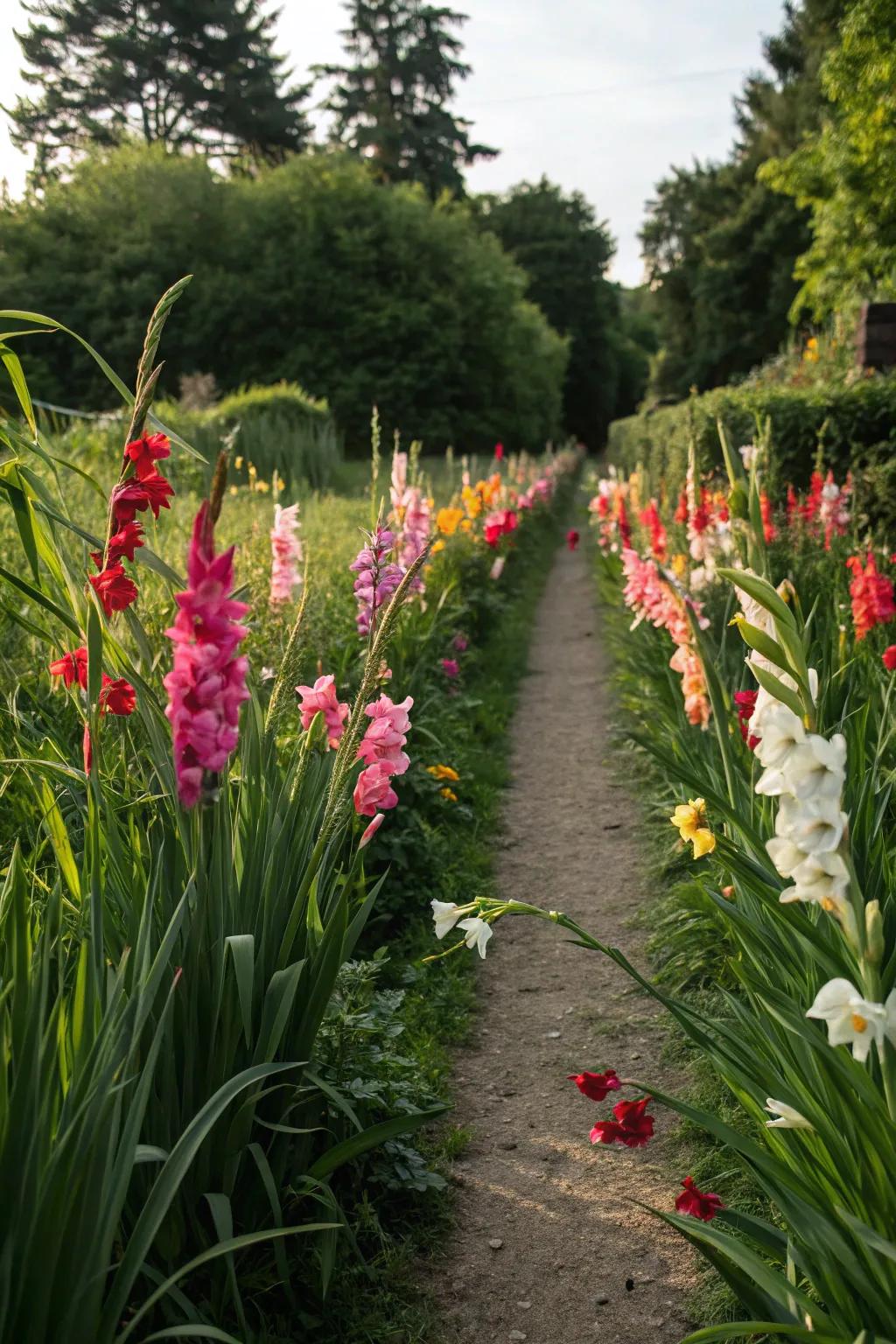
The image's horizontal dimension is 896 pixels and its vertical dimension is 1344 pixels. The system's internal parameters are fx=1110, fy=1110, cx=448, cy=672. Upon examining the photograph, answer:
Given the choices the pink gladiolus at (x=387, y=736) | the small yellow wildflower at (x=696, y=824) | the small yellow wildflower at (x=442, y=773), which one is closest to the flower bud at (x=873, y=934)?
the small yellow wildflower at (x=696, y=824)

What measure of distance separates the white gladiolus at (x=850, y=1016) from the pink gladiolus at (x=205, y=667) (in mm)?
851

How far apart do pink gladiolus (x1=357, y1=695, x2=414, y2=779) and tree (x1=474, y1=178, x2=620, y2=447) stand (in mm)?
51475

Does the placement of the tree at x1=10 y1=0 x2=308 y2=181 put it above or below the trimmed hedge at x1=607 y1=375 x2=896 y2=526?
above

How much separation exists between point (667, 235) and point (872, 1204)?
50867mm

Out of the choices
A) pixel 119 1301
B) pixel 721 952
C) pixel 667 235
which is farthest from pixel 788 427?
pixel 667 235

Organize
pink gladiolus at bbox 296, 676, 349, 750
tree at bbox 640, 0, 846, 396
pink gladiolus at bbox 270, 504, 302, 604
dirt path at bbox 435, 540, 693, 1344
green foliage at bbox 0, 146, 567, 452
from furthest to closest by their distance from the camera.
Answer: tree at bbox 640, 0, 846, 396, green foliage at bbox 0, 146, 567, 452, pink gladiolus at bbox 270, 504, 302, 604, pink gladiolus at bbox 296, 676, 349, 750, dirt path at bbox 435, 540, 693, 1344

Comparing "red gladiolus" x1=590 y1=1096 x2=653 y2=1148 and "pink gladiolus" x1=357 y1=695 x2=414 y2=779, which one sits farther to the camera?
"pink gladiolus" x1=357 y1=695 x2=414 y2=779

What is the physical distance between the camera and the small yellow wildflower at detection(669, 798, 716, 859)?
222 centimetres

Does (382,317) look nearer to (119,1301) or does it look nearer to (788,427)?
(788,427)

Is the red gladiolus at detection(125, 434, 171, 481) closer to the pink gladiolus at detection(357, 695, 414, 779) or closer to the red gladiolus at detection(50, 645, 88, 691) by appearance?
the red gladiolus at detection(50, 645, 88, 691)

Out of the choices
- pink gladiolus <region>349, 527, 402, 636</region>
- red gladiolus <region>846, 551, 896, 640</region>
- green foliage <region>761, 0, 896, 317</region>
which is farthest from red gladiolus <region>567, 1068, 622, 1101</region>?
green foliage <region>761, 0, 896, 317</region>

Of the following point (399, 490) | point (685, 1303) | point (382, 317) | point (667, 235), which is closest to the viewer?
point (685, 1303)

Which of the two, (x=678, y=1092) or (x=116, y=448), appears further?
(x=116, y=448)

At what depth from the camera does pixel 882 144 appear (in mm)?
15219
